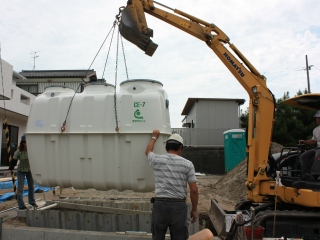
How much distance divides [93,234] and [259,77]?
13.6 ft

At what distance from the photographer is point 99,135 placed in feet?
15.4

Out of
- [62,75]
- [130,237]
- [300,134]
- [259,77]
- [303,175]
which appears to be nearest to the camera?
[130,237]

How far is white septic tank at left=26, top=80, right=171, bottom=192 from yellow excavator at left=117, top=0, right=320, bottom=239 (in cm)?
120

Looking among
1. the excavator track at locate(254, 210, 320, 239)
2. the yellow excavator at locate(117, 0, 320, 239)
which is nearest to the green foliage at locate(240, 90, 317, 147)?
the yellow excavator at locate(117, 0, 320, 239)

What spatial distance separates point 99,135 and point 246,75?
124 inches

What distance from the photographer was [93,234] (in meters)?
4.78

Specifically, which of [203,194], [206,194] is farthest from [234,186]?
[203,194]

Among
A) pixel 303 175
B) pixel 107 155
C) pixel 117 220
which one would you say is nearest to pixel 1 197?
pixel 117 220

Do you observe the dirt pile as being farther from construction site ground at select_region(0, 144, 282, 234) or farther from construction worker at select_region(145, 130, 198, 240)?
construction worker at select_region(145, 130, 198, 240)

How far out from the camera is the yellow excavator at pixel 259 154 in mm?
5199

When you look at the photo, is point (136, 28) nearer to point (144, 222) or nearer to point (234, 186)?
point (144, 222)

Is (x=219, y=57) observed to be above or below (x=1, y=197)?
above

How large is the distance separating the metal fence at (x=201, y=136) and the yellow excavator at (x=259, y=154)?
1489 centimetres

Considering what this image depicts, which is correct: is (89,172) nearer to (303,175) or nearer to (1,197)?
(303,175)
